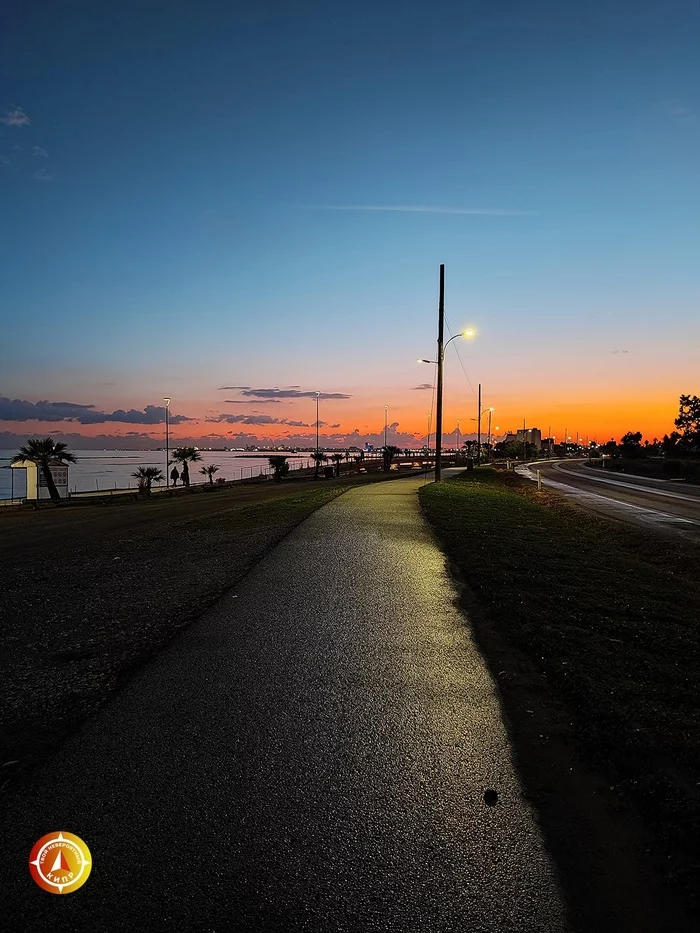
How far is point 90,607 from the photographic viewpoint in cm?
784

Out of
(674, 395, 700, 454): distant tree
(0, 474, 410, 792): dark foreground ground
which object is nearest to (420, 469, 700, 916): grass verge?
(0, 474, 410, 792): dark foreground ground

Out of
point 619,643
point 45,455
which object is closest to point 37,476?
point 45,455

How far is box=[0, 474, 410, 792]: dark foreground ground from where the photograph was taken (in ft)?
14.7

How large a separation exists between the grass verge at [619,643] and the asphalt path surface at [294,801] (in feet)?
2.19

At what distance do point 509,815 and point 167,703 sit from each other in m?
2.80

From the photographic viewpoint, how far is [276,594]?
8031 mm

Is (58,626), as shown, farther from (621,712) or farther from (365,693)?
(621,712)

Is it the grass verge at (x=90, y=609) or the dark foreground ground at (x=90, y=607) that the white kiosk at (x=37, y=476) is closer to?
the dark foreground ground at (x=90, y=607)

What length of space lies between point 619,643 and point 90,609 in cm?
675

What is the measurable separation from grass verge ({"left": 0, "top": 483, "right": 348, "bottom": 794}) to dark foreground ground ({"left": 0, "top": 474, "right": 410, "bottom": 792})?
0.01m

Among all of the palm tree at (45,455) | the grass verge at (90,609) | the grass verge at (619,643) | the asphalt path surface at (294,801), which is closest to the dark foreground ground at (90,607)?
the grass verge at (90,609)

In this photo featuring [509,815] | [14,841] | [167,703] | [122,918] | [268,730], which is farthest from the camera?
[167,703]

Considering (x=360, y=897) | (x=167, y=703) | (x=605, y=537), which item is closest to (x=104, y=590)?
(x=167, y=703)

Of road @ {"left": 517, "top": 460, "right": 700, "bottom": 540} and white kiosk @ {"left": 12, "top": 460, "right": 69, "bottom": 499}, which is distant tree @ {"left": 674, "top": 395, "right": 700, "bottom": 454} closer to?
road @ {"left": 517, "top": 460, "right": 700, "bottom": 540}
